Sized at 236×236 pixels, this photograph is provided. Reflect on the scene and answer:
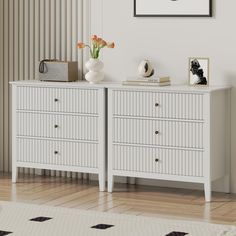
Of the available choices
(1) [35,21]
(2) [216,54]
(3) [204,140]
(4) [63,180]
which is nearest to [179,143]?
(3) [204,140]

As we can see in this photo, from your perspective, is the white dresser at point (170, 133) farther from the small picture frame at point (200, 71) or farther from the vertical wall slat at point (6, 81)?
the vertical wall slat at point (6, 81)

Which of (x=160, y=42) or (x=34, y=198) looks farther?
(x=160, y=42)

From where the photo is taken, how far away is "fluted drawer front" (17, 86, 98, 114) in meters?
6.02

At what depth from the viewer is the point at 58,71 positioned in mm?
6305

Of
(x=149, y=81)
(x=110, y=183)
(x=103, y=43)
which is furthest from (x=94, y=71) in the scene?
(x=110, y=183)

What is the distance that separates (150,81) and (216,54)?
20.4 inches

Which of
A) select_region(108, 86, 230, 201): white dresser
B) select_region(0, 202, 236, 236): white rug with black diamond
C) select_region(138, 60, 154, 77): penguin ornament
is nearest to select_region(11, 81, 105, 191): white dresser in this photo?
select_region(108, 86, 230, 201): white dresser

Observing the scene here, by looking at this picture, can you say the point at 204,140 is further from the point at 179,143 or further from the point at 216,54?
the point at 216,54

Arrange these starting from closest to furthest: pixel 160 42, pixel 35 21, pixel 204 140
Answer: pixel 204 140
pixel 160 42
pixel 35 21

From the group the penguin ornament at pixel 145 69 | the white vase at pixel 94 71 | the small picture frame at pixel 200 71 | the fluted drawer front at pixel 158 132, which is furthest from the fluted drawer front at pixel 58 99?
the small picture frame at pixel 200 71

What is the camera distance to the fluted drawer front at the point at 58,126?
6.05m

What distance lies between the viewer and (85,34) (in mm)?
6441

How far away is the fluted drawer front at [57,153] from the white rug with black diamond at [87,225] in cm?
83

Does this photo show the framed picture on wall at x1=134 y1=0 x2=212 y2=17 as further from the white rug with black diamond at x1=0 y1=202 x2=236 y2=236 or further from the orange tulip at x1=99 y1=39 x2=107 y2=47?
the white rug with black diamond at x1=0 y1=202 x2=236 y2=236
